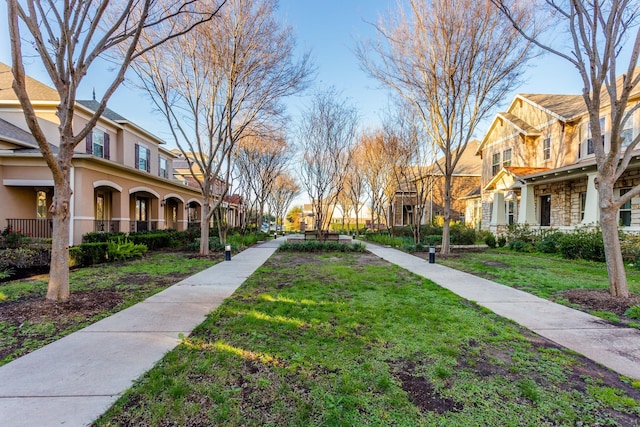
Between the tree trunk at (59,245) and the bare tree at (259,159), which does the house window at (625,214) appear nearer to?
the bare tree at (259,159)

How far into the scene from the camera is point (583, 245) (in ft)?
36.4

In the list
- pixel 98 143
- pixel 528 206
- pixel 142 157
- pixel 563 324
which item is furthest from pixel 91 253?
pixel 528 206

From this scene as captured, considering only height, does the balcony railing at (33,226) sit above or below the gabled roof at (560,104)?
below

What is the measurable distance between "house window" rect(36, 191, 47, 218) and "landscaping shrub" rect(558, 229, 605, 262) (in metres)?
21.0

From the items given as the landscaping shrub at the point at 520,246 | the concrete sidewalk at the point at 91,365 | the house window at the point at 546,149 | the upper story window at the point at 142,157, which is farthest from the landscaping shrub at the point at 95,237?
the house window at the point at 546,149

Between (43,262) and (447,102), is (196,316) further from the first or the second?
(447,102)

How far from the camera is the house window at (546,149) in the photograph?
54.4ft

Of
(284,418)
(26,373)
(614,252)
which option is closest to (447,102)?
(614,252)

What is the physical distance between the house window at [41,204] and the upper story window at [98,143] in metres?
2.59

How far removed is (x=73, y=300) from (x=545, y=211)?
19.4 metres

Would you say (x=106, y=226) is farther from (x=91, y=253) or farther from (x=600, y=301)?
(x=600, y=301)

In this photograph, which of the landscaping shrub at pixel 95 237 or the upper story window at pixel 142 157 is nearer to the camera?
the landscaping shrub at pixel 95 237

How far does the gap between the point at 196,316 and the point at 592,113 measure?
7622 mm

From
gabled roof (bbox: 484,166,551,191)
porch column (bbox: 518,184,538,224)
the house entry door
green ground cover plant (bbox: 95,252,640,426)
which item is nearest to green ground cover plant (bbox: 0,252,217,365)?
green ground cover plant (bbox: 95,252,640,426)
